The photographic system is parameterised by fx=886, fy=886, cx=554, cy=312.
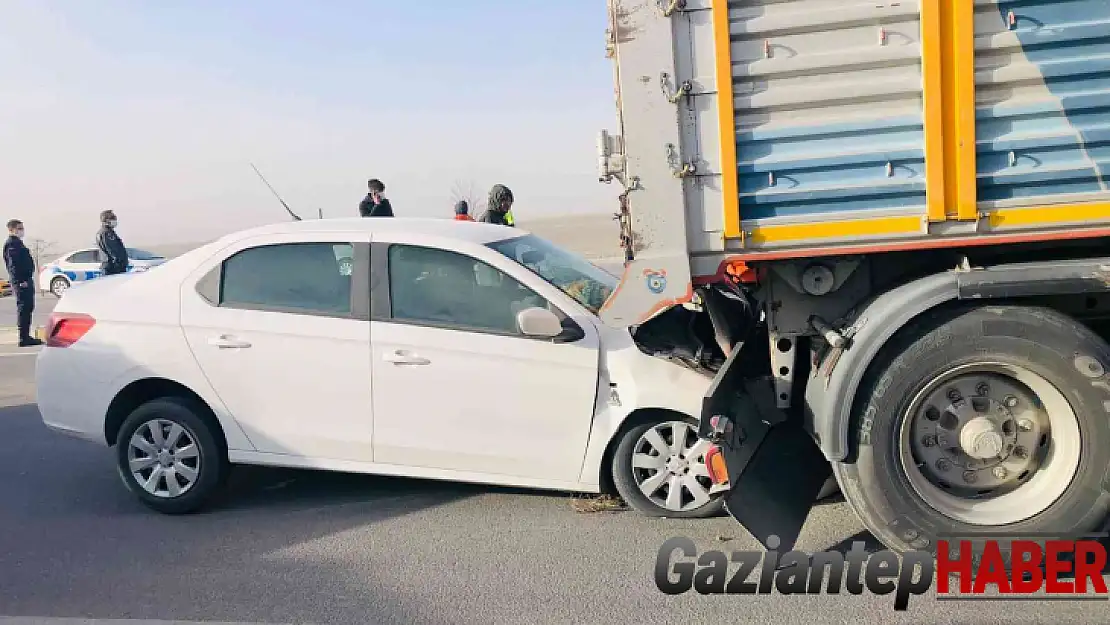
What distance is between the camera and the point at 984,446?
3.84m

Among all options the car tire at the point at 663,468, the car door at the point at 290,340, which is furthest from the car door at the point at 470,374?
the car tire at the point at 663,468

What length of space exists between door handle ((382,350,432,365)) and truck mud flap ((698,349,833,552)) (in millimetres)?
1557

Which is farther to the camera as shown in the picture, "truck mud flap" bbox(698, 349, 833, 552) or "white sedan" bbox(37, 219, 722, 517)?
"white sedan" bbox(37, 219, 722, 517)

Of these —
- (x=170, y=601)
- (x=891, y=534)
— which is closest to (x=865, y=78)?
(x=891, y=534)

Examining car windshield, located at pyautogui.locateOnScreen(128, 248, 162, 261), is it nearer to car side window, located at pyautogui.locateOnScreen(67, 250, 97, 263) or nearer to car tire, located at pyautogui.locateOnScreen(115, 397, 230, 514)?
car side window, located at pyautogui.locateOnScreen(67, 250, 97, 263)

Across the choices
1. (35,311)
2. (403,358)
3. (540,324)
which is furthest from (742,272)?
(35,311)

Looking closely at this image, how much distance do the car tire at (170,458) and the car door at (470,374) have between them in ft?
3.54

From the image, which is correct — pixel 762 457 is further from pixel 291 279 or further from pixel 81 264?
pixel 81 264

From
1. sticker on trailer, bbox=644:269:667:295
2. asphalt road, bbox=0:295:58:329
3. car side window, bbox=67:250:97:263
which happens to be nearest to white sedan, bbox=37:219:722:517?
sticker on trailer, bbox=644:269:667:295

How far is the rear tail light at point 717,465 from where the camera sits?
4016mm

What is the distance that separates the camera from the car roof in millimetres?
4973

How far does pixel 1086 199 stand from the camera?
3.57 meters

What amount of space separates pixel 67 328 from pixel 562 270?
2.96 m

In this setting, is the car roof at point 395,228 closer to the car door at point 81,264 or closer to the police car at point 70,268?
the police car at point 70,268
